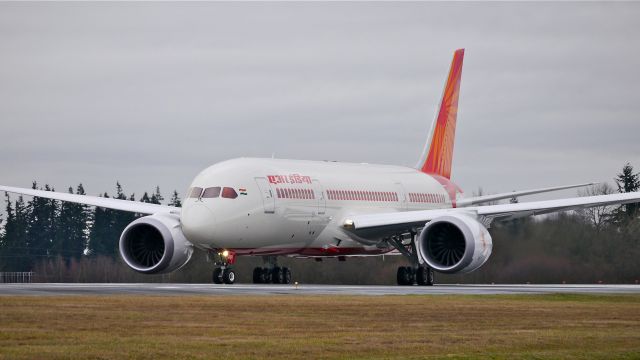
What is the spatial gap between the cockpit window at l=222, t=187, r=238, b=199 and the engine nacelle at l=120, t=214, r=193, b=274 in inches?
114

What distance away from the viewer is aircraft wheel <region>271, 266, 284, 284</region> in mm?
55031

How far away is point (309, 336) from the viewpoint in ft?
83.4

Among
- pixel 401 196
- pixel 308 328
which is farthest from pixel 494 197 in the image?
pixel 308 328

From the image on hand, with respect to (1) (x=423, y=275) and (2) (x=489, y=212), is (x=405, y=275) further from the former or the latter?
(2) (x=489, y=212)

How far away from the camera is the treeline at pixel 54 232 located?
88.0 meters

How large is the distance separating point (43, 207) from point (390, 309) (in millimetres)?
80625

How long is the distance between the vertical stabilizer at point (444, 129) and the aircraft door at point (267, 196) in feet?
52.7

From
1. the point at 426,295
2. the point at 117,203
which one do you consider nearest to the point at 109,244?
the point at 117,203

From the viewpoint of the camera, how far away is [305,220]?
53.8 metres

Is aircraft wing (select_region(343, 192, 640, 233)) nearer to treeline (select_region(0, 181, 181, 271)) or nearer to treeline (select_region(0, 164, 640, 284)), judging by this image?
treeline (select_region(0, 164, 640, 284))

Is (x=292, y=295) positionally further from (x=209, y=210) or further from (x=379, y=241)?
(x=379, y=241)

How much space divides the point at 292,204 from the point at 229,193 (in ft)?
12.1

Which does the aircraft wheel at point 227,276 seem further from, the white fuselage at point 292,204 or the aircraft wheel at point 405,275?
the aircraft wheel at point 405,275

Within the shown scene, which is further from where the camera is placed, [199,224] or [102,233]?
[102,233]
